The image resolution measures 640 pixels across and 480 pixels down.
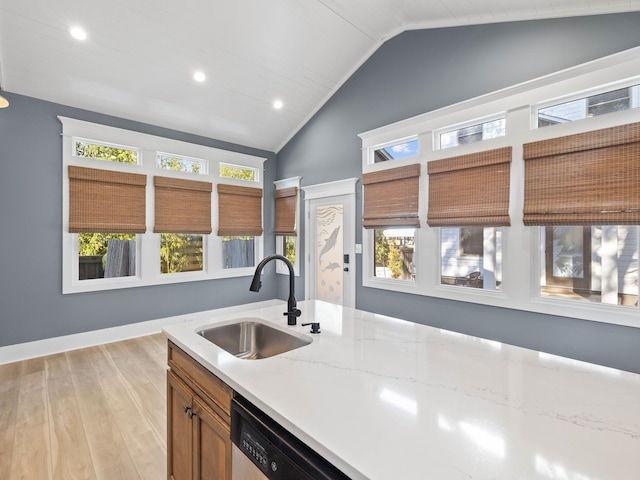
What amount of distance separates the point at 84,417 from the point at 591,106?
4.91m

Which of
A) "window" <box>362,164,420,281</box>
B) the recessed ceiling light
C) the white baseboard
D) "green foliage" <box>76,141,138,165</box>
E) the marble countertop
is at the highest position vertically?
the recessed ceiling light

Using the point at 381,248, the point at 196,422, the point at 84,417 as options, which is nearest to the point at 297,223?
the point at 381,248

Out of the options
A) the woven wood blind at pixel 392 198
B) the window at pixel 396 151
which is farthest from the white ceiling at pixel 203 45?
the woven wood blind at pixel 392 198

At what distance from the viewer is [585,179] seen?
2607mm

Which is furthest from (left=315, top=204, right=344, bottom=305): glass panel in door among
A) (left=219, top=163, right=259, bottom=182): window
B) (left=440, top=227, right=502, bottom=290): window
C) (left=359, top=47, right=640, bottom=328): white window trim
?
(left=440, top=227, right=502, bottom=290): window

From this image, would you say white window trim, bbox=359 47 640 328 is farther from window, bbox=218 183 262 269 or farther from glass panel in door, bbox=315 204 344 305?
window, bbox=218 183 262 269

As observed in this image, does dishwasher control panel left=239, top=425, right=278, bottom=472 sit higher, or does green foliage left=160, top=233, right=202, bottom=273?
green foliage left=160, top=233, right=202, bottom=273

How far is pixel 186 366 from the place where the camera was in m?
1.45

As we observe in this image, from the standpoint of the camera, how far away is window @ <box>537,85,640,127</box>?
2.52m

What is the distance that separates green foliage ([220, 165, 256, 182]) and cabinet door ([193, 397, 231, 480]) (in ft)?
14.8

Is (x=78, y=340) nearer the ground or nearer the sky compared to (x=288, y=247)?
nearer the ground

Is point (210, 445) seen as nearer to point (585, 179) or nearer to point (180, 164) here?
point (585, 179)

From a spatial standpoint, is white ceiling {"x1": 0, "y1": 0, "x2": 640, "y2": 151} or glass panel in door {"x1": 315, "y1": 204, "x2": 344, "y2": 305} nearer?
white ceiling {"x1": 0, "y1": 0, "x2": 640, "y2": 151}

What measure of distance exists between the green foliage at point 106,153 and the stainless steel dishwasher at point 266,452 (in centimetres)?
433
